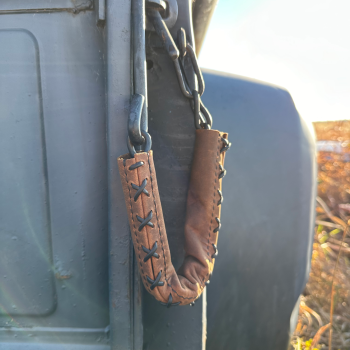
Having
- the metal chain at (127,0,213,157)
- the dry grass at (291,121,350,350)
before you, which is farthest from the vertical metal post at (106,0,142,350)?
the dry grass at (291,121,350,350)

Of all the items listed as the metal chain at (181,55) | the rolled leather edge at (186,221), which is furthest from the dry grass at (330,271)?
the metal chain at (181,55)

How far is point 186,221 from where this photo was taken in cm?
70

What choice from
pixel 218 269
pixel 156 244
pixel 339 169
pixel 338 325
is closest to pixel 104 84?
pixel 156 244

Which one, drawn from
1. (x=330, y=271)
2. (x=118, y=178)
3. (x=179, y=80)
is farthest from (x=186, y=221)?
Result: (x=330, y=271)

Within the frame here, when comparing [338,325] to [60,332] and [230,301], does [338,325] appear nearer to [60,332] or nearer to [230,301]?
[230,301]

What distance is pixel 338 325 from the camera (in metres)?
1.80

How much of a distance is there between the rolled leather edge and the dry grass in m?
0.76

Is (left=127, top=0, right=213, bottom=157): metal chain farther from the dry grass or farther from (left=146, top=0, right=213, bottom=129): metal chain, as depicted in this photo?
the dry grass

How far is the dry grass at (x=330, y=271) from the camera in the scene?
1.61 m

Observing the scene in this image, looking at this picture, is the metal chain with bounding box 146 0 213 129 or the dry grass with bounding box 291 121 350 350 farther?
the dry grass with bounding box 291 121 350 350

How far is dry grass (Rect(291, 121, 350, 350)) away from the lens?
63.3 inches

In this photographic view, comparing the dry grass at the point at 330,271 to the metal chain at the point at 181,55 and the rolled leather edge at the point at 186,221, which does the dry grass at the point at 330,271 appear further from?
the metal chain at the point at 181,55

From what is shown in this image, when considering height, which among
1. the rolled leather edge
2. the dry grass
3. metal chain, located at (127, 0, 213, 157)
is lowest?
the dry grass

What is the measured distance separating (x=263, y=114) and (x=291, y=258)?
53 cm
